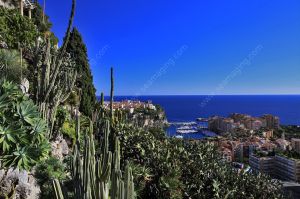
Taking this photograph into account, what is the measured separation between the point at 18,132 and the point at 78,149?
107 cm

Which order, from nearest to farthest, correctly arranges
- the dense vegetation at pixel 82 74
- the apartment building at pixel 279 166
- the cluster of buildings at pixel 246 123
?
1. the dense vegetation at pixel 82 74
2. the apartment building at pixel 279 166
3. the cluster of buildings at pixel 246 123

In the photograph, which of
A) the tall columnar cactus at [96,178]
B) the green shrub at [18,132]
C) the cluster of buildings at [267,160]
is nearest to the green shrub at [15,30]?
the green shrub at [18,132]

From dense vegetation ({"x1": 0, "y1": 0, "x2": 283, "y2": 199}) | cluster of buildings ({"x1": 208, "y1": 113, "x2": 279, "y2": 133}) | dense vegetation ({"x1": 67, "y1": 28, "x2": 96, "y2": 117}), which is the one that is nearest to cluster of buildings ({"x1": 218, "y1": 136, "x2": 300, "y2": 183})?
dense vegetation ({"x1": 67, "y1": 28, "x2": 96, "y2": 117})

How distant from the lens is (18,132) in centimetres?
490

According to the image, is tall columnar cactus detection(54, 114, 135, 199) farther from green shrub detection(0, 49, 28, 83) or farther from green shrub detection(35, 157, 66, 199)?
green shrub detection(0, 49, 28, 83)

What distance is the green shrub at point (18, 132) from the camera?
4832 mm

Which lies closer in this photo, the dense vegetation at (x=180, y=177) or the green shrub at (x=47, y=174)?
A: the green shrub at (x=47, y=174)

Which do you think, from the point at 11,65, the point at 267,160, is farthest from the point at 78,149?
the point at 267,160

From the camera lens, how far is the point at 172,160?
11.4 m

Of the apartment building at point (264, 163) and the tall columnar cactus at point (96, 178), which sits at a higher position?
the tall columnar cactus at point (96, 178)

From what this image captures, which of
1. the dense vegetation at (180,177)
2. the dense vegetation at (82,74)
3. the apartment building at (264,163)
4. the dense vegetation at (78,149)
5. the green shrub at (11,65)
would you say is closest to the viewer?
the dense vegetation at (78,149)

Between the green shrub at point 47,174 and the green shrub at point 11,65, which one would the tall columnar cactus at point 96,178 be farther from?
the green shrub at point 11,65

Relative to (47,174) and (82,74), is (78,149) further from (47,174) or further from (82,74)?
(82,74)

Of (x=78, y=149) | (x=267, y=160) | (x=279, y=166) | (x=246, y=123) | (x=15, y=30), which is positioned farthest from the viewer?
(x=246, y=123)
